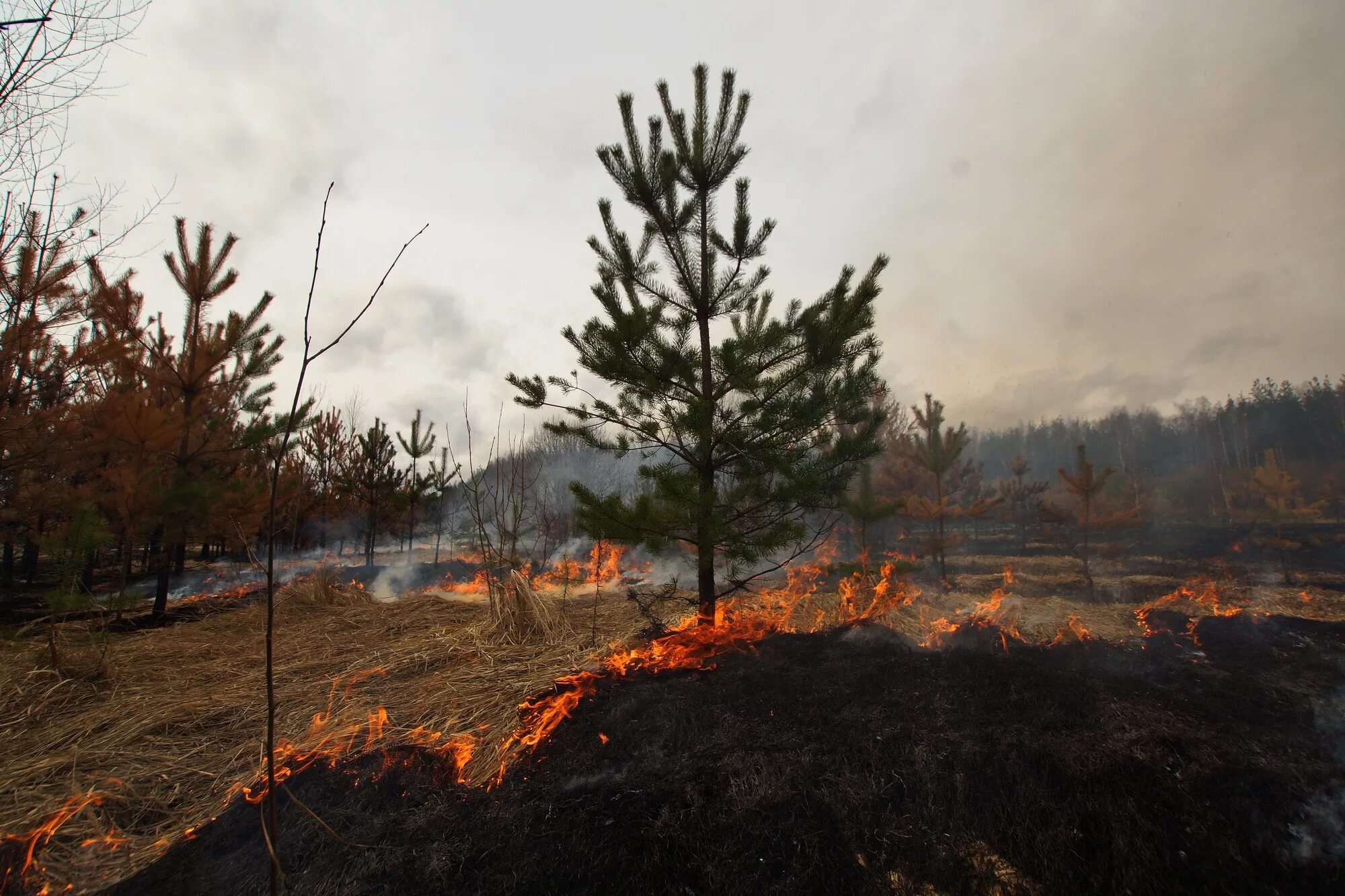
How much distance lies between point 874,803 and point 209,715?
469cm

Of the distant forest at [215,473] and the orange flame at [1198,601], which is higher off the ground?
the distant forest at [215,473]

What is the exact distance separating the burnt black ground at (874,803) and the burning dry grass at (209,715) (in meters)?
0.41

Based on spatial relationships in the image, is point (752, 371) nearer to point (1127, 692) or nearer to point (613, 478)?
point (1127, 692)

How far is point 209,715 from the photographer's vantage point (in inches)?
156

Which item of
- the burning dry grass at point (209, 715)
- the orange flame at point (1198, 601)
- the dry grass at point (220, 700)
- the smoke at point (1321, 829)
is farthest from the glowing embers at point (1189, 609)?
the burning dry grass at point (209, 715)

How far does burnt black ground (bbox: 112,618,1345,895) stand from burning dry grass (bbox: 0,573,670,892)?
1.34 feet

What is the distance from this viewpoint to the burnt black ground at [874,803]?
89.0 inches

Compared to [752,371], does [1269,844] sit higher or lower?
lower

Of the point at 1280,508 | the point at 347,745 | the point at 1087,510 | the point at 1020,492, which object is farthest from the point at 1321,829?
the point at 1020,492

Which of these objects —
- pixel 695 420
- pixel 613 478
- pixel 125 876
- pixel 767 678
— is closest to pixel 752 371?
pixel 695 420

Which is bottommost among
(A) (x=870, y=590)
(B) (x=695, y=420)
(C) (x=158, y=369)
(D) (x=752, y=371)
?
(A) (x=870, y=590)

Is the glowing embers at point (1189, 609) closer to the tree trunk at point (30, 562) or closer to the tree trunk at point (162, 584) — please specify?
the tree trunk at point (162, 584)

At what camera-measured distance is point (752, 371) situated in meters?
4.60

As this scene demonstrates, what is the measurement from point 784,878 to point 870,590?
782 centimetres
